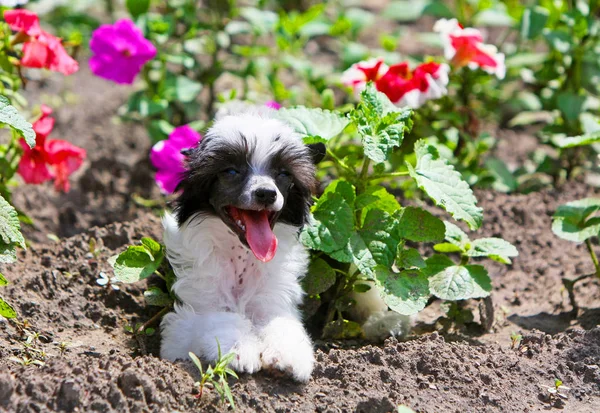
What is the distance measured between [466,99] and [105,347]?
365cm

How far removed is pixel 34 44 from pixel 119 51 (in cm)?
102

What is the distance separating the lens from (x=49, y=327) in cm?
471

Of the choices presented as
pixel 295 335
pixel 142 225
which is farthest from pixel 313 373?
pixel 142 225

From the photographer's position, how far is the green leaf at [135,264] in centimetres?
456

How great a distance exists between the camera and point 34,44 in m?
5.21

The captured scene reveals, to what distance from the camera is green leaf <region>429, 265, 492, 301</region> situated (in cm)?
486

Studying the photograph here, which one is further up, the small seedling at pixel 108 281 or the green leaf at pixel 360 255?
the green leaf at pixel 360 255

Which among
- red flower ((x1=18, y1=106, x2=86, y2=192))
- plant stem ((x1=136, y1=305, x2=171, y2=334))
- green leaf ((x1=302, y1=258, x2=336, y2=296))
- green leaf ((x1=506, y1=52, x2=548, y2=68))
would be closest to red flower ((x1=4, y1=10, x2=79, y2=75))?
red flower ((x1=18, y1=106, x2=86, y2=192))

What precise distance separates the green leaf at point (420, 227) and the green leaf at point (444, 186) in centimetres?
18

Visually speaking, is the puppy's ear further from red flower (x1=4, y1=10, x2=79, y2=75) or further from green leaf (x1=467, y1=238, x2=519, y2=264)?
red flower (x1=4, y1=10, x2=79, y2=75)

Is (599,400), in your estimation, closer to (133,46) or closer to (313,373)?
(313,373)

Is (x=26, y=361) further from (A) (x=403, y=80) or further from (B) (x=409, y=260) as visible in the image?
(A) (x=403, y=80)

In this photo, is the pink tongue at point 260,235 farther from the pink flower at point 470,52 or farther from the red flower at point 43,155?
the pink flower at point 470,52

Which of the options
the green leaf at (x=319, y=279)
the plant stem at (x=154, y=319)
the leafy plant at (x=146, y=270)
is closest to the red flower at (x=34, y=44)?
the leafy plant at (x=146, y=270)
